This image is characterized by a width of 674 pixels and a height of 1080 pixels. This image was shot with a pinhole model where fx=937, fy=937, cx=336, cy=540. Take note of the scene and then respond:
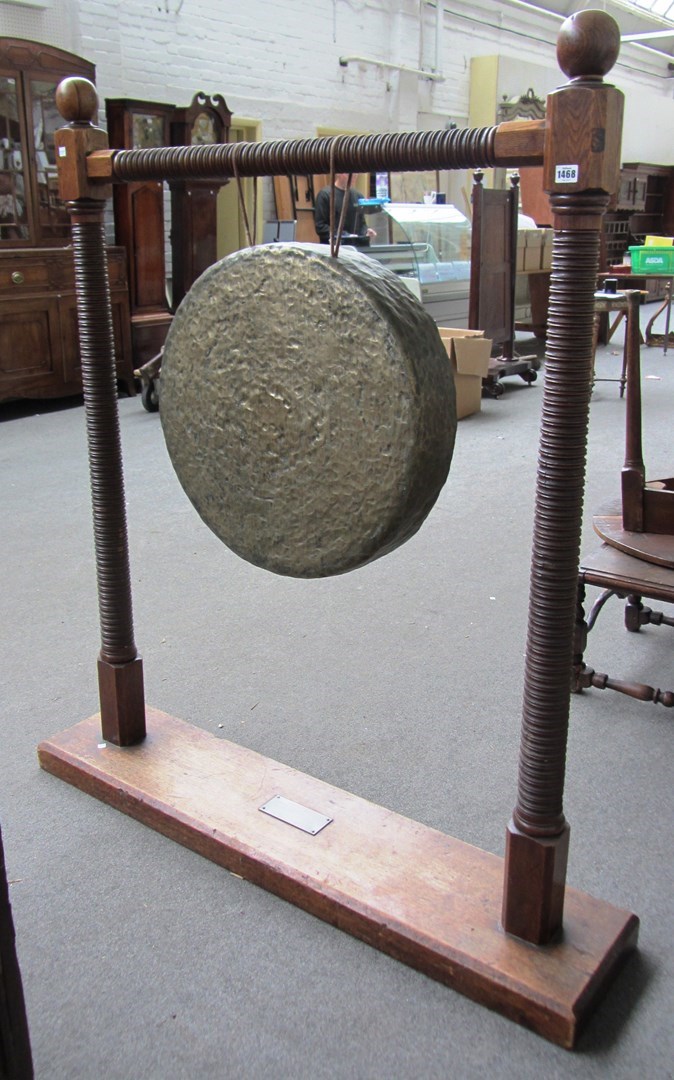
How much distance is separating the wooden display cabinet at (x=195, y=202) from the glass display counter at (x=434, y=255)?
4.30 feet

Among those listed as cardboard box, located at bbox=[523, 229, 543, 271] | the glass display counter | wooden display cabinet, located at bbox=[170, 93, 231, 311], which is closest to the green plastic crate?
the glass display counter

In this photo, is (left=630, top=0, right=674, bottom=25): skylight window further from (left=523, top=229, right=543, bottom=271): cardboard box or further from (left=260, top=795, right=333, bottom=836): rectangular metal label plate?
(left=260, top=795, right=333, bottom=836): rectangular metal label plate

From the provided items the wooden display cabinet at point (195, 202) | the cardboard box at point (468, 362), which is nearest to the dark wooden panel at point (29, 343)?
the wooden display cabinet at point (195, 202)

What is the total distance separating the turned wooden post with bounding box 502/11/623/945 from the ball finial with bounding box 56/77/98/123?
0.95 m

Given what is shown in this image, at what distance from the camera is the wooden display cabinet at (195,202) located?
239 inches

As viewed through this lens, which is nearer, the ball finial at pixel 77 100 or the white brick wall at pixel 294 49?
the ball finial at pixel 77 100

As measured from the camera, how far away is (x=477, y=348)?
5.24 metres

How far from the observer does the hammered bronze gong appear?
4.47 feet

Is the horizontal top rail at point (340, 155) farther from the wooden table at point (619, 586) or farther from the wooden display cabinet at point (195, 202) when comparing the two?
the wooden display cabinet at point (195, 202)

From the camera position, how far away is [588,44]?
1.17 meters

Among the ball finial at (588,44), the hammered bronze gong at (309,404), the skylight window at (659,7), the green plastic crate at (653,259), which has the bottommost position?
the hammered bronze gong at (309,404)

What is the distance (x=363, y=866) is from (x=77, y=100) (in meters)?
1.49

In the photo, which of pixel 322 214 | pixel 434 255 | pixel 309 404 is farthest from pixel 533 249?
pixel 309 404

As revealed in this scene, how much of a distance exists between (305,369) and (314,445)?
0.39ft
